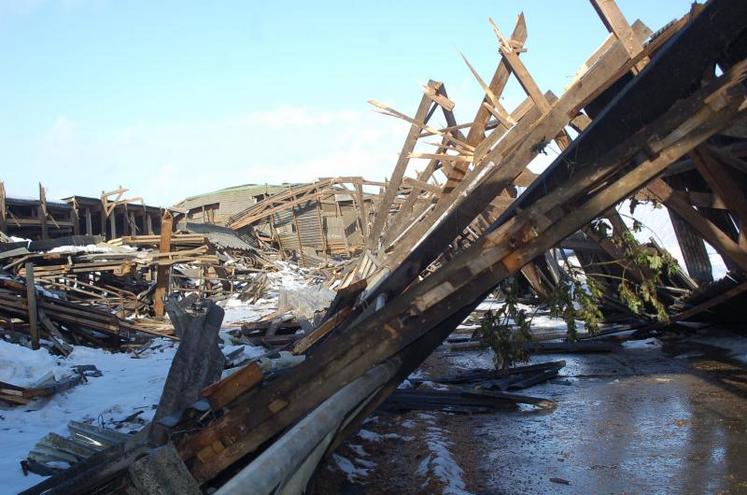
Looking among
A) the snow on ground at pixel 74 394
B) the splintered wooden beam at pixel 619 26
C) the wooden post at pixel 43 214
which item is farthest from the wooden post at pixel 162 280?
the splintered wooden beam at pixel 619 26

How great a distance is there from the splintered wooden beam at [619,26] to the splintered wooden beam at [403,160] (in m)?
4.06

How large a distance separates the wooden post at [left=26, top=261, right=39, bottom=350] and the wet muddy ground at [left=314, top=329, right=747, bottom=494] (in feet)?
21.4

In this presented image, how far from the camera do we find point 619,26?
7152mm

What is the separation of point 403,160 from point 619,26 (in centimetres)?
544

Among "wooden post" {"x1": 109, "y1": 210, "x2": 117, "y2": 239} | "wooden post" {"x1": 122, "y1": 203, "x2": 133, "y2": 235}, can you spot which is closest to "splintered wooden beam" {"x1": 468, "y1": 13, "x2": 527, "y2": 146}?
"wooden post" {"x1": 109, "y1": 210, "x2": 117, "y2": 239}

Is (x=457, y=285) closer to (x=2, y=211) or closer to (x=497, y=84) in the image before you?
(x=497, y=84)

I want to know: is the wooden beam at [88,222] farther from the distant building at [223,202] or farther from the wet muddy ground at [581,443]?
the wet muddy ground at [581,443]

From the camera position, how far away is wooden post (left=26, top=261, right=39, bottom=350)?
10.8 meters

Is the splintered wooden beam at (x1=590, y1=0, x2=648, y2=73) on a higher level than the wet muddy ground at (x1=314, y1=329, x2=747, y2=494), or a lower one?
higher

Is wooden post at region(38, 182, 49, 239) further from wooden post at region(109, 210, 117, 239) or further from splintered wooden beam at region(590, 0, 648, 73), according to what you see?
splintered wooden beam at region(590, 0, 648, 73)

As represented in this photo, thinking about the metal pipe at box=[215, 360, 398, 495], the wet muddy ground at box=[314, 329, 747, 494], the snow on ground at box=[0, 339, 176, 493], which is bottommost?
the wet muddy ground at box=[314, 329, 747, 494]

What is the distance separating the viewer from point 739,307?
10344mm

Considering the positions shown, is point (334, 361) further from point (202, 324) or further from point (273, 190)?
point (273, 190)

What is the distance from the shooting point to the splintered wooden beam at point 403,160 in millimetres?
11445
